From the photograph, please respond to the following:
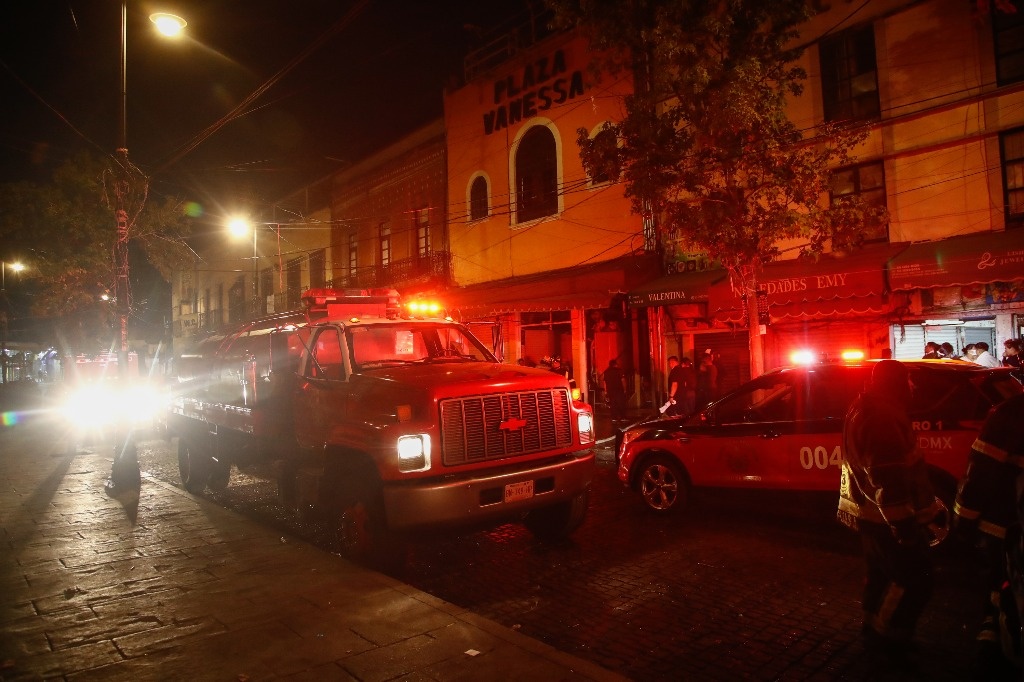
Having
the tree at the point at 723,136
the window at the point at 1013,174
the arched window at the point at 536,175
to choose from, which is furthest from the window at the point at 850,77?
the arched window at the point at 536,175

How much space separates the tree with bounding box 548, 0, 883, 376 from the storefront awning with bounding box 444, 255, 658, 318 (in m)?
4.91

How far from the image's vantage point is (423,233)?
2452cm

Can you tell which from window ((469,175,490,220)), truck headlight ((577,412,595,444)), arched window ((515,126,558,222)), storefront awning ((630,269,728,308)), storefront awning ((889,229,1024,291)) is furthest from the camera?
window ((469,175,490,220))

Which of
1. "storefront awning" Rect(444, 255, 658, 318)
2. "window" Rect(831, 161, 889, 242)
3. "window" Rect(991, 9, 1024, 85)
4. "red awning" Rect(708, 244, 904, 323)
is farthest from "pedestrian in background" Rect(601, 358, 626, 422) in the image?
"window" Rect(991, 9, 1024, 85)

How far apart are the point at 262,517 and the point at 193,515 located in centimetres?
80

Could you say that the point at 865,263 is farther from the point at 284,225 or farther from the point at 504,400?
the point at 284,225

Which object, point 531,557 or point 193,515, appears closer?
point 531,557

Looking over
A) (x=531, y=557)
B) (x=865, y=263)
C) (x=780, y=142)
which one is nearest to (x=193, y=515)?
(x=531, y=557)

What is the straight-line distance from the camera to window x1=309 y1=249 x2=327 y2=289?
1207 inches

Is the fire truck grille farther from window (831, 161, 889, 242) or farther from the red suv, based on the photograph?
window (831, 161, 889, 242)

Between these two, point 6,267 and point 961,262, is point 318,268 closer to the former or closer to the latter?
point 6,267

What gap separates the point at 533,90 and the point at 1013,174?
12.2 metres

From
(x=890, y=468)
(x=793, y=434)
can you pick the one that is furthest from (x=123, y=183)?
(x=890, y=468)

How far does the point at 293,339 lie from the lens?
26.1 feet
